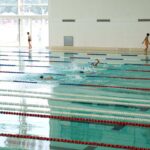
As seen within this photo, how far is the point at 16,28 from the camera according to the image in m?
23.7

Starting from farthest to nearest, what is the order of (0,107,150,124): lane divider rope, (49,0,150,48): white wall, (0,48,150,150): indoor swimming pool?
(49,0,150,48): white wall → (0,107,150,124): lane divider rope → (0,48,150,150): indoor swimming pool

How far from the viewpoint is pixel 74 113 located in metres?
5.26

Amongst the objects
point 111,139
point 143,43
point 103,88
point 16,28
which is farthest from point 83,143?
point 16,28

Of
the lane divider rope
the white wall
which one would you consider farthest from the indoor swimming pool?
the white wall

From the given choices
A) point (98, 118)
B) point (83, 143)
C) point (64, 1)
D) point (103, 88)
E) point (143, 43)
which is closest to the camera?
point (83, 143)

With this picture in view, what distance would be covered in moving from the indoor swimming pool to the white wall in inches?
393

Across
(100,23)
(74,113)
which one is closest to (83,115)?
(74,113)

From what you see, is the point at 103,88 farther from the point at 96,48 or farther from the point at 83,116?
the point at 96,48

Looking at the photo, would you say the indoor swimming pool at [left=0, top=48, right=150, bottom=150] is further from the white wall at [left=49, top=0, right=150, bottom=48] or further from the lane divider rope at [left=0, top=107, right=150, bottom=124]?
the white wall at [left=49, top=0, right=150, bottom=48]

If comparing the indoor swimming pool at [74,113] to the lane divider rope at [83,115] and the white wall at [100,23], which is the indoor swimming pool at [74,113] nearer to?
the lane divider rope at [83,115]

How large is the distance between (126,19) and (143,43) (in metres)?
1.57

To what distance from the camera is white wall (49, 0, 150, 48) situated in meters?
18.5

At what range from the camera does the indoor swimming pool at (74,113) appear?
4133mm

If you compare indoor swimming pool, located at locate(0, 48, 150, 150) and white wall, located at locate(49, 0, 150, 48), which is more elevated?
white wall, located at locate(49, 0, 150, 48)
